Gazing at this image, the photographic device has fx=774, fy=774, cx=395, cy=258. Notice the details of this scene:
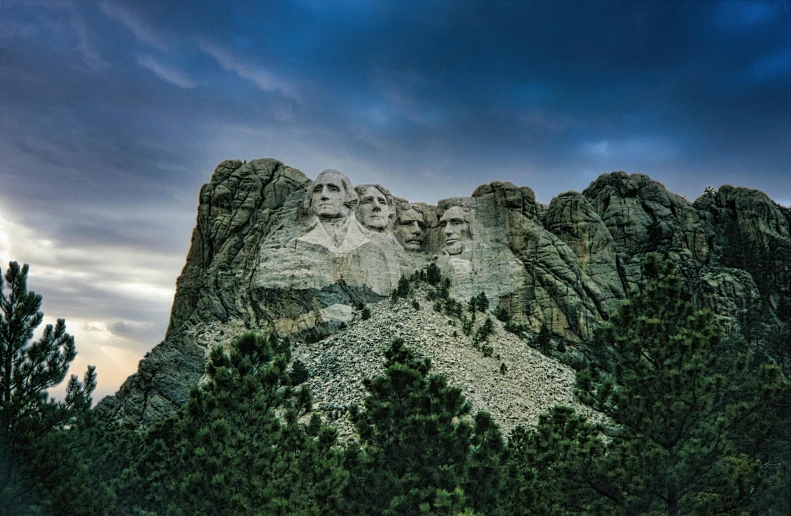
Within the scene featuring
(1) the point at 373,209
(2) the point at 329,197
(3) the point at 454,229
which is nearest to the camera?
(2) the point at 329,197

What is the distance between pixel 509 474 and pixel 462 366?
19.6 meters

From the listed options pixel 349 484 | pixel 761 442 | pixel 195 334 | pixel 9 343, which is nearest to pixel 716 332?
pixel 761 442

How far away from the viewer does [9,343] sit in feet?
Result: 72.6

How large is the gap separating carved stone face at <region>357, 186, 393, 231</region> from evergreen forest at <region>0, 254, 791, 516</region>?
109 ft

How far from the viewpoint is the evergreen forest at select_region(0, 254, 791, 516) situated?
73.5 ft

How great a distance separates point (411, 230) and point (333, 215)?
7627 millimetres

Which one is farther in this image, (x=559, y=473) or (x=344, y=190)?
(x=344, y=190)

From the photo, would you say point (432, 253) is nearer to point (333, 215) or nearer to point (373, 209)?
point (373, 209)

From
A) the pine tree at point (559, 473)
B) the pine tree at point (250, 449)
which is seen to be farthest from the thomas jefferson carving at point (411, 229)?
the pine tree at point (250, 449)

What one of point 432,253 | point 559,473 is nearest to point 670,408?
point 559,473

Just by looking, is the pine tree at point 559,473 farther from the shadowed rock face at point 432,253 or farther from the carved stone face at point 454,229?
the carved stone face at point 454,229

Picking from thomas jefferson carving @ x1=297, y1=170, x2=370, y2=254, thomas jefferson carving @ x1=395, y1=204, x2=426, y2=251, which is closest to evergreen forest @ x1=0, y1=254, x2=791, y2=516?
thomas jefferson carving @ x1=297, y1=170, x2=370, y2=254

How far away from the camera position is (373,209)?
60.3 meters

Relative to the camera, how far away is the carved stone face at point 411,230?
205ft
